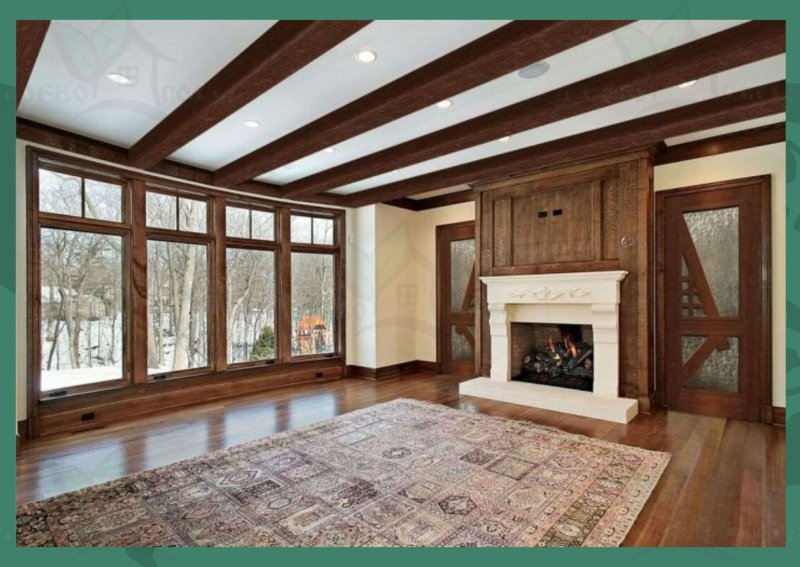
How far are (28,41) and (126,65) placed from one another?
57cm

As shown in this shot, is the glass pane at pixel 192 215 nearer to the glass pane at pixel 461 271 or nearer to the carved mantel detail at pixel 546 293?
the glass pane at pixel 461 271

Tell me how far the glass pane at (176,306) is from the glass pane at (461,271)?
3651 millimetres

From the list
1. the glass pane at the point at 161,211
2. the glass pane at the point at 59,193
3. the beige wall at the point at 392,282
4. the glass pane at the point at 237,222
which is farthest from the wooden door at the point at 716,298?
the glass pane at the point at 59,193

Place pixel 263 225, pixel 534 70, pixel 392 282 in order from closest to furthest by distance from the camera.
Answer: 1. pixel 534 70
2. pixel 263 225
3. pixel 392 282

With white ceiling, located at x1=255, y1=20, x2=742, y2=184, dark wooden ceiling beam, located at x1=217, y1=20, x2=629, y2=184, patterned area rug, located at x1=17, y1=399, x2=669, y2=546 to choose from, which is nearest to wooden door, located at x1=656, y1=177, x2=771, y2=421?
patterned area rug, located at x1=17, y1=399, x2=669, y2=546

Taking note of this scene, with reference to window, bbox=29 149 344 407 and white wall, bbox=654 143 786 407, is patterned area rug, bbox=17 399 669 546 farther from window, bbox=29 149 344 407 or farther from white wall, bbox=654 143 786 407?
window, bbox=29 149 344 407

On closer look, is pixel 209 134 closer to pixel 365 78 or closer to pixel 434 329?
pixel 365 78

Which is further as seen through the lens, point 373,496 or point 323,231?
point 323,231

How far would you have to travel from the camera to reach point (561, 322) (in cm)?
503

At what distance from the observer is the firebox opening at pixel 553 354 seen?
200 inches

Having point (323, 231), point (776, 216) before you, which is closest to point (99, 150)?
point (323, 231)

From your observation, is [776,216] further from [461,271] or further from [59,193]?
[59,193]

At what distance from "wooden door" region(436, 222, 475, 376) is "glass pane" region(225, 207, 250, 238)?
9.83 feet

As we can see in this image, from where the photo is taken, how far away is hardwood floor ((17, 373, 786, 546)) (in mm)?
2303
